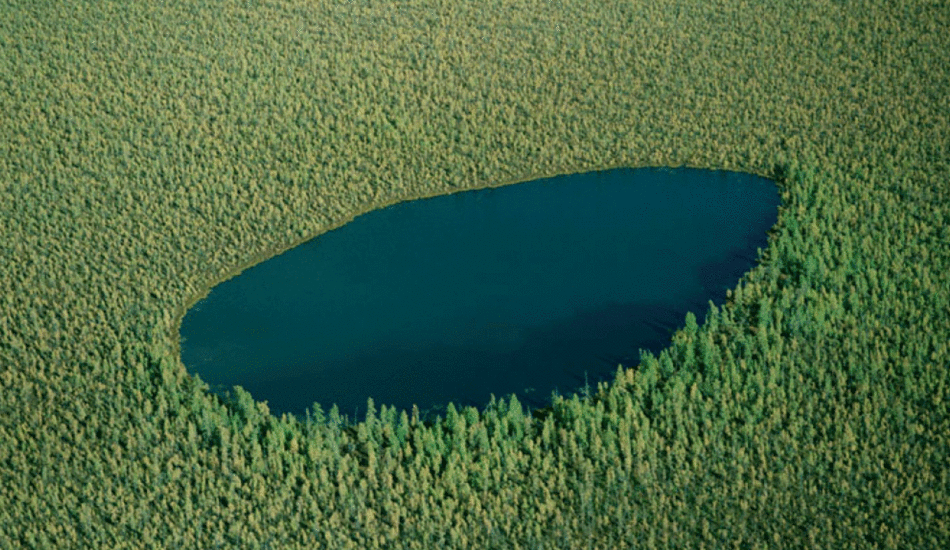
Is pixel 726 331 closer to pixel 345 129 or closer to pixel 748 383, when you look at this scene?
pixel 748 383

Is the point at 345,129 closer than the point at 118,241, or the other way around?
the point at 118,241

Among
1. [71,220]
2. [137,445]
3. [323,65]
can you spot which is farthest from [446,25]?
[137,445]

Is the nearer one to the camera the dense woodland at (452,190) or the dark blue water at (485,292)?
the dense woodland at (452,190)

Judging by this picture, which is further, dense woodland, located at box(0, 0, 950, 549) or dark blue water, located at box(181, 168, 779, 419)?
dark blue water, located at box(181, 168, 779, 419)

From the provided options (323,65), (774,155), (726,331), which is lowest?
(726,331)
